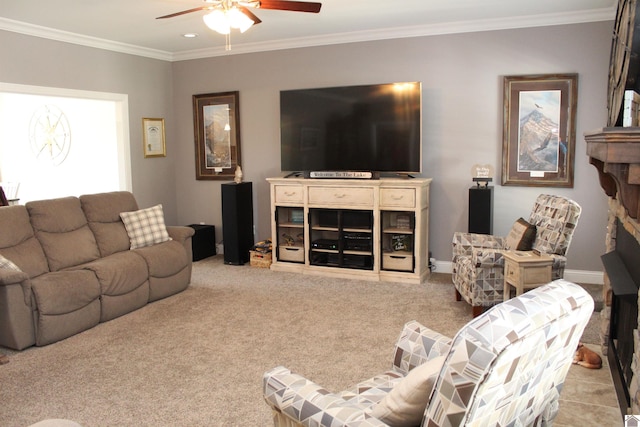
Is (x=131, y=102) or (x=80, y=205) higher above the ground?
(x=131, y=102)

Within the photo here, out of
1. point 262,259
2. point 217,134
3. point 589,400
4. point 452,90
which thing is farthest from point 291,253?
point 589,400

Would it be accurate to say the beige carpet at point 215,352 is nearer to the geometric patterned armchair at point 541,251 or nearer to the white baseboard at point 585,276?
the geometric patterned armchair at point 541,251

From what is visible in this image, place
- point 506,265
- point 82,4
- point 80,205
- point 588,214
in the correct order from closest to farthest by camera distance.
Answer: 1. point 506,265
2. point 82,4
3. point 80,205
4. point 588,214

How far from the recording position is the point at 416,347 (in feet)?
7.64

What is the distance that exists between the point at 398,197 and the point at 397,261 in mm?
685

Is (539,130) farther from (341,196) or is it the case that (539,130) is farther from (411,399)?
(411,399)

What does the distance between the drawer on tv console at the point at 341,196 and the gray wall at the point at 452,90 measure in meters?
0.78

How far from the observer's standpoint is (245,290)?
5.29m

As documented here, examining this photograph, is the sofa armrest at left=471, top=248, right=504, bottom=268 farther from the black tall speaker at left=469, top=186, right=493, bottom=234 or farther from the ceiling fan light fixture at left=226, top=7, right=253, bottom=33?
the ceiling fan light fixture at left=226, top=7, right=253, bottom=33

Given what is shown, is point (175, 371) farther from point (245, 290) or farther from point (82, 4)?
point (82, 4)

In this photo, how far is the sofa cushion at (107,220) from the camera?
191 inches

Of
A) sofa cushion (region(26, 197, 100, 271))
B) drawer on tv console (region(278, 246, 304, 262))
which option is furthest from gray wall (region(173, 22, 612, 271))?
sofa cushion (region(26, 197, 100, 271))

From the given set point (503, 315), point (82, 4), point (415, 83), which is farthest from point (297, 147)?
point (503, 315)

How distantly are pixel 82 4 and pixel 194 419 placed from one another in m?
3.59
